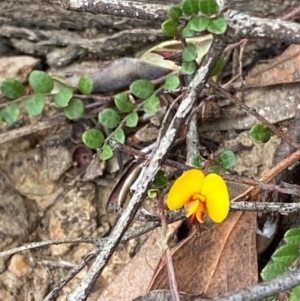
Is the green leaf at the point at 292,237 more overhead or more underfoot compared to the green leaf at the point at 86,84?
more underfoot

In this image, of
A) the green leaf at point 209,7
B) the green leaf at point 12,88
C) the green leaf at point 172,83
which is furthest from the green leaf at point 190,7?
the green leaf at point 12,88

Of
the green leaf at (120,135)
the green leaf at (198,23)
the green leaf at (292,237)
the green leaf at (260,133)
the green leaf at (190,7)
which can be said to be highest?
the green leaf at (190,7)

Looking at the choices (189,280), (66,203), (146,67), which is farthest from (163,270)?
(146,67)

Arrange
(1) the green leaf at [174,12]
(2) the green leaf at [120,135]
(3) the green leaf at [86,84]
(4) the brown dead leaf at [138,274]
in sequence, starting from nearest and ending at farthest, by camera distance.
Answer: (1) the green leaf at [174,12] < (4) the brown dead leaf at [138,274] < (2) the green leaf at [120,135] < (3) the green leaf at [86,84]

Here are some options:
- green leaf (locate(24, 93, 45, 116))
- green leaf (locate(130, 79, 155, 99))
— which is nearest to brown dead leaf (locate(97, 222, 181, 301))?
green leaf (locate(130, 79, 155, 99))

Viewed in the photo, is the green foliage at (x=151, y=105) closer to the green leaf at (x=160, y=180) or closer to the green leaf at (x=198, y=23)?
the green leaf at (x=160, y=180)
